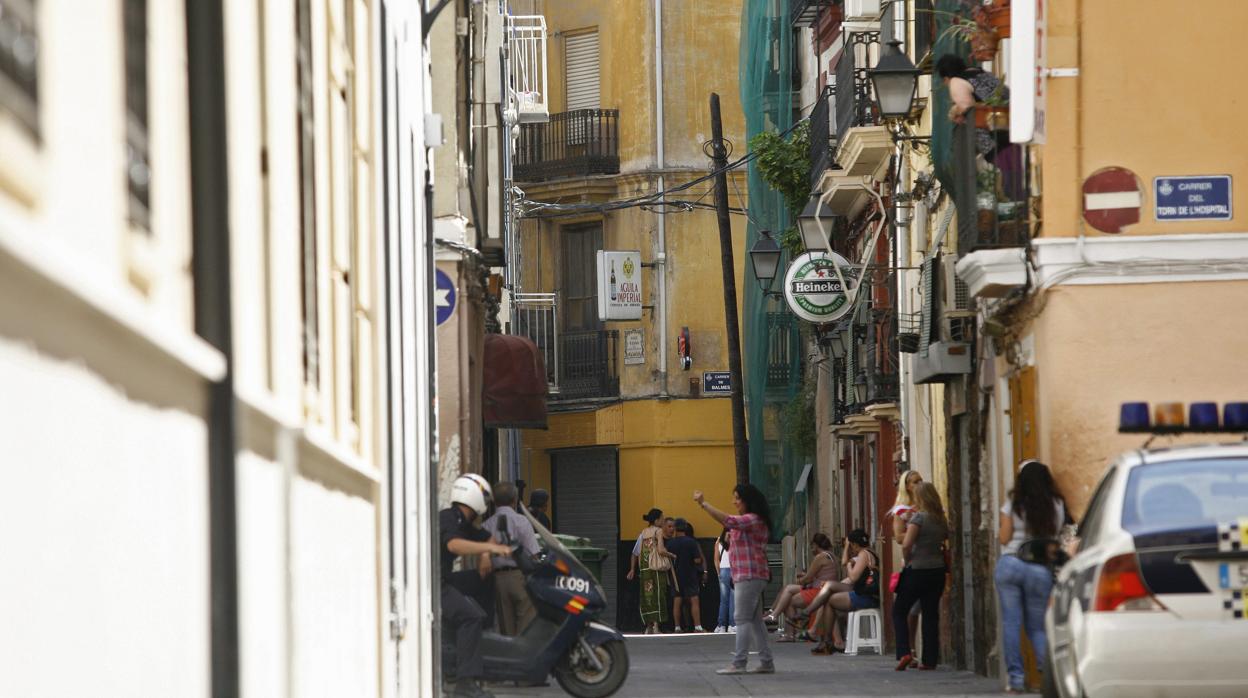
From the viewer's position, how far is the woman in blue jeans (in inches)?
613

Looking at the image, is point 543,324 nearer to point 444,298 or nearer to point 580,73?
point 580,73

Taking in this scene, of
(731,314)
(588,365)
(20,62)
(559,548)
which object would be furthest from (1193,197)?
(588,365)

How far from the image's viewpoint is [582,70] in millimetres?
47188

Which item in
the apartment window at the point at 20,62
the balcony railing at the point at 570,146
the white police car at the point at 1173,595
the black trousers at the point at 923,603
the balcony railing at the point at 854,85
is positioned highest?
the balcony railing at the point at 570,146

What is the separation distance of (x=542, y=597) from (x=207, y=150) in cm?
1221

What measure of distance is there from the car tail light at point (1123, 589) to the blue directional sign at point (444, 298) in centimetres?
817

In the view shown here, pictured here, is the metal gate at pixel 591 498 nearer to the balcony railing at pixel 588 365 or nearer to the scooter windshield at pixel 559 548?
the balcony railing at pixel 588 365

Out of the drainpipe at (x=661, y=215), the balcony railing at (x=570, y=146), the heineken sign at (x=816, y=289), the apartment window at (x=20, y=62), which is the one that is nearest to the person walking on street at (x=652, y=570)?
the heineken sign at (x=816, y=289)

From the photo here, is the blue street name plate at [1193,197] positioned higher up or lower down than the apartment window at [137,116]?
higher up

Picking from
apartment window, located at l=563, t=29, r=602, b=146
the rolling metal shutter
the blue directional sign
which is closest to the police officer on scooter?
the blue directional sign

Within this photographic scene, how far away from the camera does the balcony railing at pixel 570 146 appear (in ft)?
151

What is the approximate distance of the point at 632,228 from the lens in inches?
1802

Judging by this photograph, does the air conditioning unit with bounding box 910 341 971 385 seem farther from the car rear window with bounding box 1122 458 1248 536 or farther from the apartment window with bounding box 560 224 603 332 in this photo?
the apartment window with bounding box 560 224 603 332

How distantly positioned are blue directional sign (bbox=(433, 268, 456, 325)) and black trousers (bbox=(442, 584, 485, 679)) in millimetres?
2433
